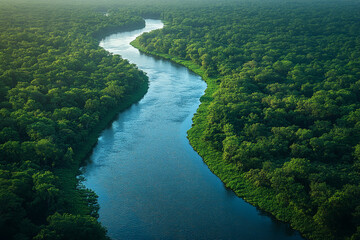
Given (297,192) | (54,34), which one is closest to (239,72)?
(297,192)

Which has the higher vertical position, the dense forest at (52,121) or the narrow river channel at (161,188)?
the dense forest at (52,121)

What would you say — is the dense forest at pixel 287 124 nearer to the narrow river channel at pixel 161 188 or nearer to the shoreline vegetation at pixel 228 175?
the shoreline vegetation at pixel 228 175

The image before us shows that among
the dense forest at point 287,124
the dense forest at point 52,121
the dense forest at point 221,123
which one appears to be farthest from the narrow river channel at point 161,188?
the dense forest at point 52,121

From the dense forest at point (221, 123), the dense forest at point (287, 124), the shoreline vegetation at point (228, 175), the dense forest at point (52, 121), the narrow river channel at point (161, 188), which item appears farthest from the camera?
the shoreline vegetation at point (228, 175)

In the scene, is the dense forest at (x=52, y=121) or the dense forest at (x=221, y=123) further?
the dense forest at (x=221, y=123)

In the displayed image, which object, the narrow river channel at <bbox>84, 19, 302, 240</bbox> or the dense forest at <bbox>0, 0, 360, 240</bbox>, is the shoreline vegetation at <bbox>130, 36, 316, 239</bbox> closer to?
the dense forest at <bbox>0, 0, 360, 240</bbox>

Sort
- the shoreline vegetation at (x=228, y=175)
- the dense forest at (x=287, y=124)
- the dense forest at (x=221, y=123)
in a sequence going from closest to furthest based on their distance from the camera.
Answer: the dense forest at (x=221, y=123), the dense forest at (x=287, y=124), the shoreline vegetation at (x=228, y=175)

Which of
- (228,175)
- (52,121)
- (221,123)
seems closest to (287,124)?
(221,123)
